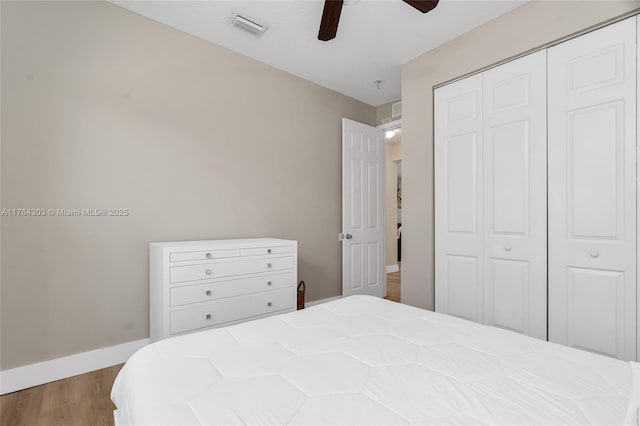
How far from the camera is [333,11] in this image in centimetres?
196

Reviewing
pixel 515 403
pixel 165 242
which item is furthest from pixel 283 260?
pixel 515 403

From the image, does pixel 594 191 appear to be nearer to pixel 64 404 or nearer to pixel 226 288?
pixel 226 288

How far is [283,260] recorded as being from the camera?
2.82 m

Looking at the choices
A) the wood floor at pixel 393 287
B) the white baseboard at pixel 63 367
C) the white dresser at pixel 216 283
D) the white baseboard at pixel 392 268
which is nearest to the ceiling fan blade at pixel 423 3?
the white dresser at pixel 216 283

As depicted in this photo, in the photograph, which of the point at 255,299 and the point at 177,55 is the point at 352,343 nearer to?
the point at 255,299

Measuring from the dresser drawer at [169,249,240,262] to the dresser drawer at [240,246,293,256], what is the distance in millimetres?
68

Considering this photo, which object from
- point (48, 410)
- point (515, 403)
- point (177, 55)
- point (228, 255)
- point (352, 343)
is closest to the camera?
point (515, 403)

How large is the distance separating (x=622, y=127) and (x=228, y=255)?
2.74 meters

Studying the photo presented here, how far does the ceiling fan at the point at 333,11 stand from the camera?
1.87 m

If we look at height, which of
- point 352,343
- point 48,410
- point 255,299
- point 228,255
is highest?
point 228,255

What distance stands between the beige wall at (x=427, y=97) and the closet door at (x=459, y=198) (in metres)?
0.09

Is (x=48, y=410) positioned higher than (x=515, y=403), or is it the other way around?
(x=515, y=403)

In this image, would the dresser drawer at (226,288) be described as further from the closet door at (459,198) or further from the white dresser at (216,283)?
the closet door at (459,198)

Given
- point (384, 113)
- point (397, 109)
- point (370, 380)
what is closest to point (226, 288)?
point (370, 380)
